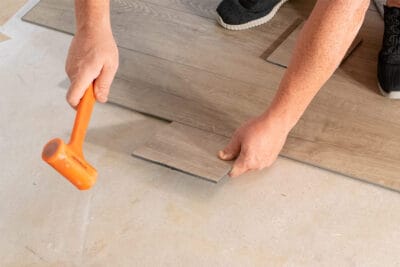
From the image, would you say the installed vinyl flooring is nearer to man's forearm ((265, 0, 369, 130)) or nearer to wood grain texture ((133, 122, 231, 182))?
wood grain texture ((133, 122, 231, 182))

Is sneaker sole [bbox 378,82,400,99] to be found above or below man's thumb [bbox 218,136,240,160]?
above

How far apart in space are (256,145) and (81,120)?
400 millimetres

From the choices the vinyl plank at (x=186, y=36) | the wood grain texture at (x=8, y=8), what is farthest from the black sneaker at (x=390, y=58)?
the wood grain texture at (x=8, y=8)

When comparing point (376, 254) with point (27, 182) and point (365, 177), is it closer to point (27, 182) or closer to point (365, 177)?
point (365, 177)

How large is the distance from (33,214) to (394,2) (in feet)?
4.12

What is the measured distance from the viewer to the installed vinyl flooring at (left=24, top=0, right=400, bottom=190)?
1453mm

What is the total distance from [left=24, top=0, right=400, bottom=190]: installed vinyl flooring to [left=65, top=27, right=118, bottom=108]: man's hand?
0.95 feet

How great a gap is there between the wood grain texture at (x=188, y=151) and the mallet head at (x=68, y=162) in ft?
1.00

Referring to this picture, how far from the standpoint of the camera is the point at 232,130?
4.89 ft

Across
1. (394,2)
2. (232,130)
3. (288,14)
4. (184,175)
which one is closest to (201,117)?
(232,130)

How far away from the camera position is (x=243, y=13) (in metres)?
1.80

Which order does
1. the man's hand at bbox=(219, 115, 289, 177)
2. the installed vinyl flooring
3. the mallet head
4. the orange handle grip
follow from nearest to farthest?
the mallet head → the orange handle grip → the man's hand at bbox=(219, 115, 289, 177) → the installed vinyl flooring

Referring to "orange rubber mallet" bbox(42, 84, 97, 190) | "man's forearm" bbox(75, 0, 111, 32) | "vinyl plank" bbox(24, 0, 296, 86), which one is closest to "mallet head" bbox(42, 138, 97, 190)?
"orange rubber mallet" bbox(42, 84, 97, 190)

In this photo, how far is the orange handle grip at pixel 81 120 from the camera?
3.76 feet
